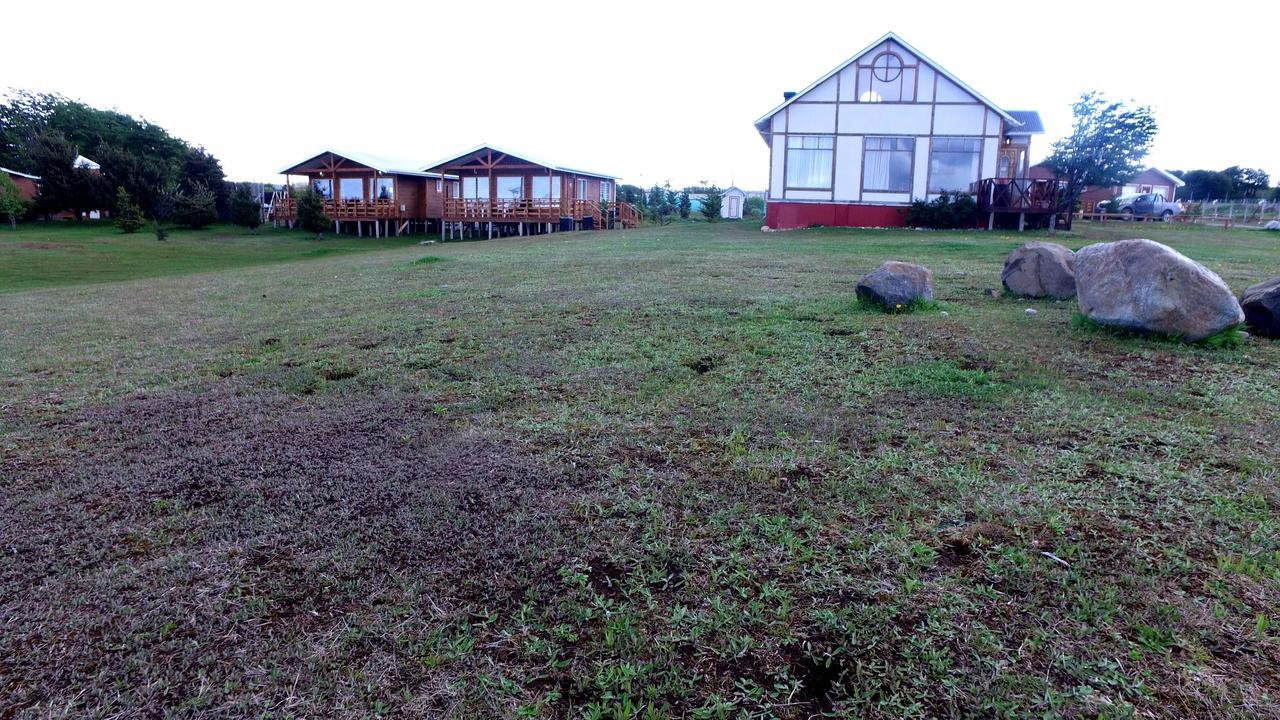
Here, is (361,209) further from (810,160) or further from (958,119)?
(958,119)

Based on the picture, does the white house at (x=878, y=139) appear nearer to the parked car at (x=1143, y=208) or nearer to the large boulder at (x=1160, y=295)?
the parked car at (x=1143, y=208)

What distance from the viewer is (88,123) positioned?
50.3 meters

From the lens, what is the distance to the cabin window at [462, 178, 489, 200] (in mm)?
34031

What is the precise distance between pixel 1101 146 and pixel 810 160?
8639 millimetres

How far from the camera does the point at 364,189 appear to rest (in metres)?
35.3

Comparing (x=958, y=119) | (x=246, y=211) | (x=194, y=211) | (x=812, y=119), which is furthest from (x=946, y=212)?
(x=194, y=211)

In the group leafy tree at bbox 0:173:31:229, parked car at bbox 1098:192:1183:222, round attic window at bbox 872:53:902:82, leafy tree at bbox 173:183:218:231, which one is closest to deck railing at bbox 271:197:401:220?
leafy tree at bbox 173:183:218:231

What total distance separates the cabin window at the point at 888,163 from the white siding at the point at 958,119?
0.94m

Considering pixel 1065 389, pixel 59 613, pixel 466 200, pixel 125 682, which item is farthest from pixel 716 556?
pixel 466 200

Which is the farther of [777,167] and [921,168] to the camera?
[777,167]

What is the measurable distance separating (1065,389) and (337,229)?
3550cm

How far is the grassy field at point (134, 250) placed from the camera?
17.7 metres

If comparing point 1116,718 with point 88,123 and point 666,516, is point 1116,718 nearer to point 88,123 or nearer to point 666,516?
point 666,516

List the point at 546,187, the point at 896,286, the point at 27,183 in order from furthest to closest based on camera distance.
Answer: the point at 27,183 < the point at 546,187 < the point at 896,286
